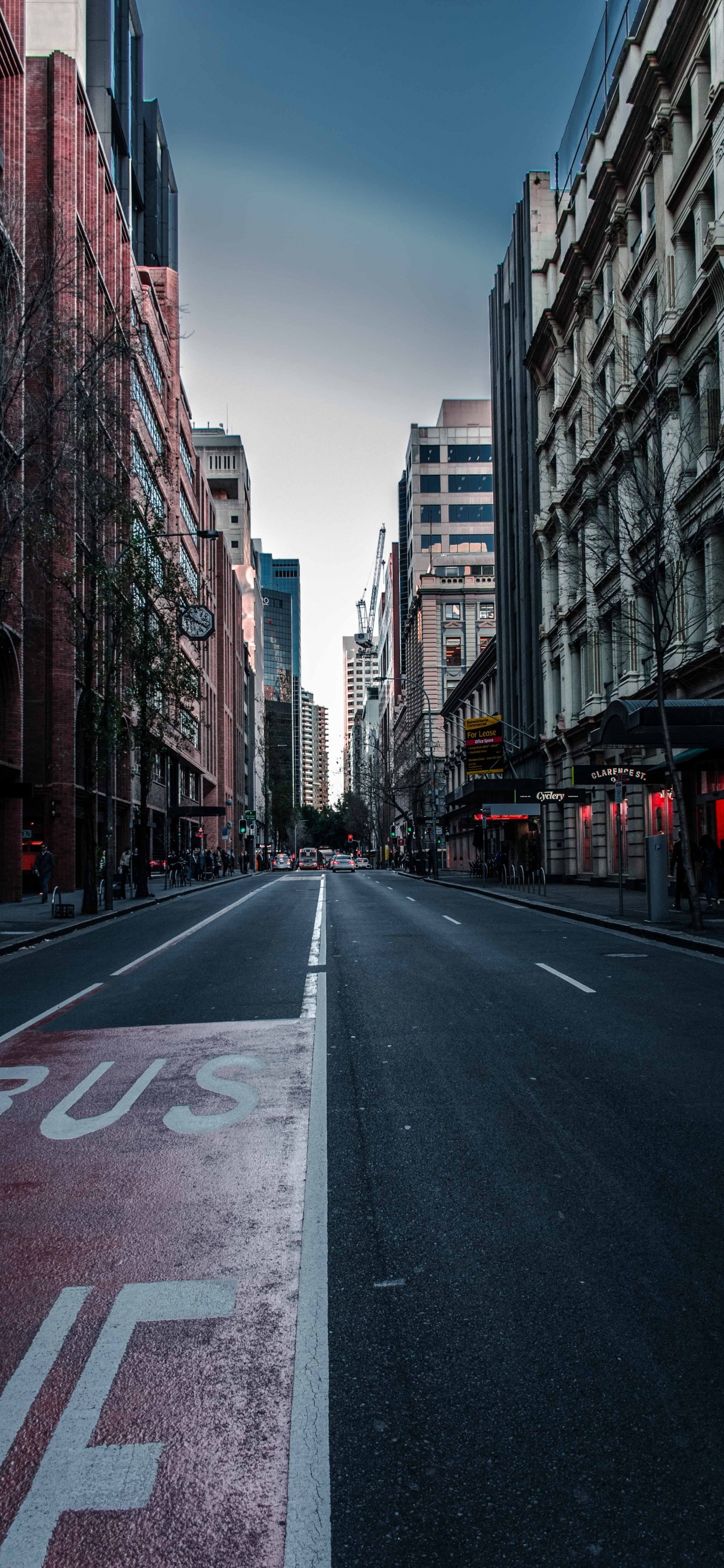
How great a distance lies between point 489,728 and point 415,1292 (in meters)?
46.5

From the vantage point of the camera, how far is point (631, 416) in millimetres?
31875

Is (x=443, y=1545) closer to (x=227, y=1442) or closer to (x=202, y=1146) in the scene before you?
(x=227, y=1442)

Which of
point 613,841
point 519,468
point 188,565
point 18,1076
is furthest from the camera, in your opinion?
point 188,565

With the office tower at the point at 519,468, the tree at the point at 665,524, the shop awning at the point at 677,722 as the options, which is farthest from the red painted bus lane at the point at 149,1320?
the office tower at the point at 519,468

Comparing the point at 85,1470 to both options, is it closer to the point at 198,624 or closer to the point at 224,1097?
the point at 224,1097

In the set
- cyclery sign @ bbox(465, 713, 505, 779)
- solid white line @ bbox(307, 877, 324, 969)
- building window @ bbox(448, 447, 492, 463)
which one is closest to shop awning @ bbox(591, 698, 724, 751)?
solid white line @ bbox(307, 877, 324, 969)

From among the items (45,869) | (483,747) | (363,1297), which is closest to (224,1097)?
(363,1297)

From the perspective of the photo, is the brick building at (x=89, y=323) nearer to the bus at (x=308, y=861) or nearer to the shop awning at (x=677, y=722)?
the shop awning at (x=677, y=722)

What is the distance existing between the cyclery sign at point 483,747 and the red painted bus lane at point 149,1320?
42.1 m

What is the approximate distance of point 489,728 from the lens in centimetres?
5016

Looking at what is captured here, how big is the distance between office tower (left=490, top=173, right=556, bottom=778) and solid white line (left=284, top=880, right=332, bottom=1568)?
131 ft

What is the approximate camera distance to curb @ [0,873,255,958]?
19047 mm

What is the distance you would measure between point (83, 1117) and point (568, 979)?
7216mm

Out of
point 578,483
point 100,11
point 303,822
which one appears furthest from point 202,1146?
point 303,822
